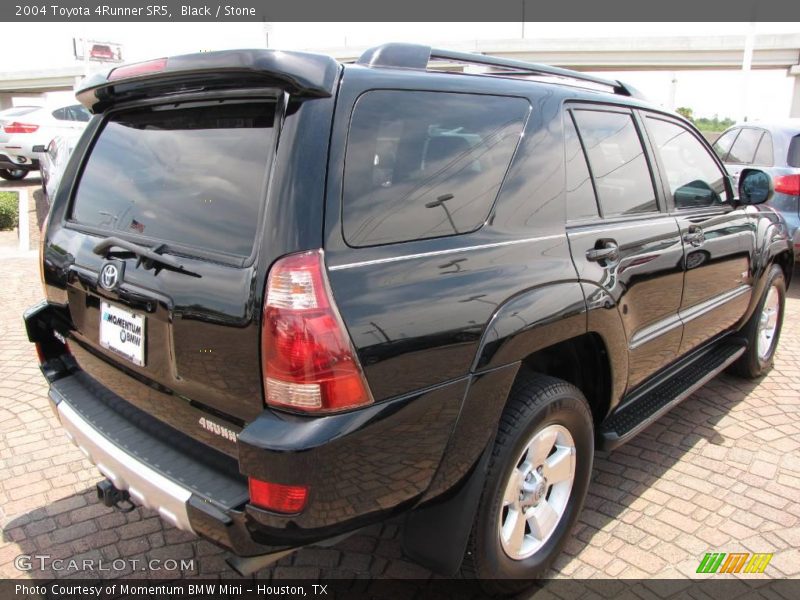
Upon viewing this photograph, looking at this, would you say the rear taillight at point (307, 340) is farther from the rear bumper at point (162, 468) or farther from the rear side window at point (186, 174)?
the rear bumper at point (162, 468)

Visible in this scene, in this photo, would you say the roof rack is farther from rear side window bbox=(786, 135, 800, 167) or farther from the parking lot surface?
rear side window bbox=(786, 135, 800, 167)

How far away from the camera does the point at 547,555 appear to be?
2.39 metres

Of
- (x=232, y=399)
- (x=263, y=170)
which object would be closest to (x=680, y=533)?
(x=232, y=399)

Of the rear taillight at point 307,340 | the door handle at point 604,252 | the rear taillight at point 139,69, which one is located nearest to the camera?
the rear taillight at point 307,340

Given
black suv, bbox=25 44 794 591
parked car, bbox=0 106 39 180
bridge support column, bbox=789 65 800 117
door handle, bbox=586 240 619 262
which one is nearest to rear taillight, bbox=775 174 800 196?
black suv, bbox=25 44 794 591

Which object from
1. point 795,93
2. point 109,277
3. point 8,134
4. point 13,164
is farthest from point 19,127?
point 795,93

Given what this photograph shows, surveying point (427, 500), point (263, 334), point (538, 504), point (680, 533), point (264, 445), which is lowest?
point (680, 533)

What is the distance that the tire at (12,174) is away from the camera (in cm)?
1599

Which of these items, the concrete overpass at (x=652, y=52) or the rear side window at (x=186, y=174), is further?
the concrete overpass at (x=652, y=52)

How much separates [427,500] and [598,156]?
162 cm

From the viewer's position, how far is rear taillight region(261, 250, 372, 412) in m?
1.60

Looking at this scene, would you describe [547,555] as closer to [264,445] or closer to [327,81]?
[264,445]

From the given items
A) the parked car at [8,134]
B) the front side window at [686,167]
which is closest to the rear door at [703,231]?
the front side window at [686,167]

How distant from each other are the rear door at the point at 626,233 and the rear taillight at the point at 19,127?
49.5 ft
